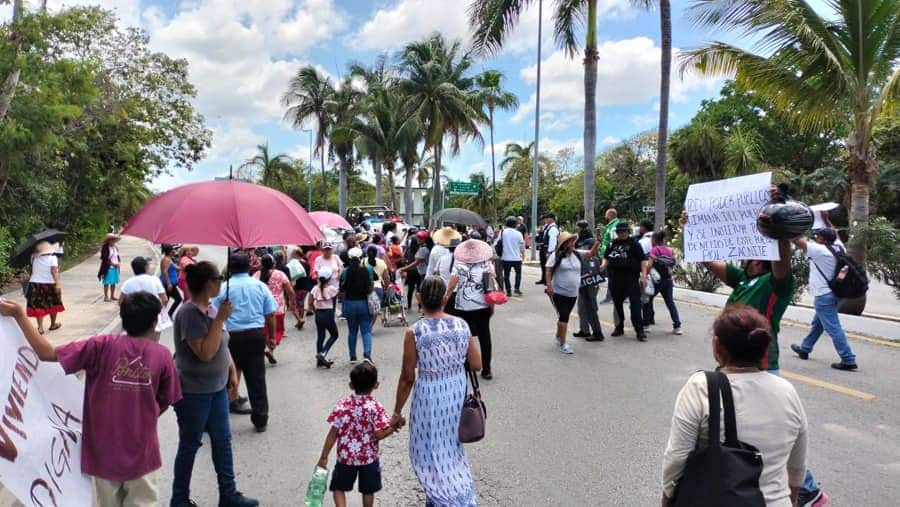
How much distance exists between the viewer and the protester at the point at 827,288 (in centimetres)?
618

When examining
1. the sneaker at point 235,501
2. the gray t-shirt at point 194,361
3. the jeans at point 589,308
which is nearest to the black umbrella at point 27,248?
the gray t-shirt at point 194,361

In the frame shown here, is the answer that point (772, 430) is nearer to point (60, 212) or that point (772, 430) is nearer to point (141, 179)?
point (60, 212)

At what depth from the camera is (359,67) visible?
A: 36656mm

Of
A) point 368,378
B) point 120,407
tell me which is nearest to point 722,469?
point 368,378

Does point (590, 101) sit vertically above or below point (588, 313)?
above

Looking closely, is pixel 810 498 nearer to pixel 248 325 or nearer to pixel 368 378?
pixel 368 378

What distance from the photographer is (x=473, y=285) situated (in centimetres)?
640

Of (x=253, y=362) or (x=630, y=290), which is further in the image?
(x=630, y=290)

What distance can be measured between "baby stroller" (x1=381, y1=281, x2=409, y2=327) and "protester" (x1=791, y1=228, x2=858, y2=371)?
6.29m

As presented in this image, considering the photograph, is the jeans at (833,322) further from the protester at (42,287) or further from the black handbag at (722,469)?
the protester at (42,287)

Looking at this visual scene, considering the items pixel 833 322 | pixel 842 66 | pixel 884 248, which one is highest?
pixel 842 66

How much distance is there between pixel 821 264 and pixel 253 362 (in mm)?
6069

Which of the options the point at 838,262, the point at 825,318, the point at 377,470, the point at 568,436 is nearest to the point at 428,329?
the point at 377,470

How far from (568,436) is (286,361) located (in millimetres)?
4364
